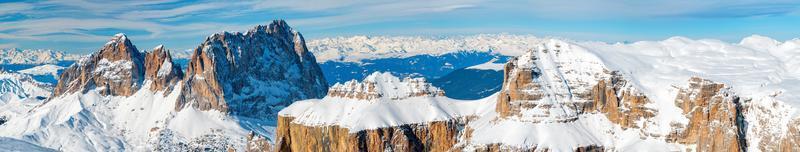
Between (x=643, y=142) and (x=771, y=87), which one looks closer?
(x=771, y=87)

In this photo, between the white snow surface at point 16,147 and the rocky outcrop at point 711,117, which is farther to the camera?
the rocky outcrop at point 711,117

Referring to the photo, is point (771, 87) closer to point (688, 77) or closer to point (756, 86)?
point (756, 86)

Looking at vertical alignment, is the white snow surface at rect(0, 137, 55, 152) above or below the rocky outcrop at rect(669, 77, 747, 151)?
above

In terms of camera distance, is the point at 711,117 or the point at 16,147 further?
the point at 711,117

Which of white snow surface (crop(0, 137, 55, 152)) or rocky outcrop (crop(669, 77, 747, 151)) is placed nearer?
white snow surface (crop(0, 137, 55, 152))

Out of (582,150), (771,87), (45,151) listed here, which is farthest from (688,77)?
(45,151)

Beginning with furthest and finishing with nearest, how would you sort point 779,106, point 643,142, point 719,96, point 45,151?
point 643,142
point 719,96
point 779,106
point 45,151

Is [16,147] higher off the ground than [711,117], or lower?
higher

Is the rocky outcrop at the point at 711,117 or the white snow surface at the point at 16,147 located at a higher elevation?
the white snow surface at the point at 16,147
